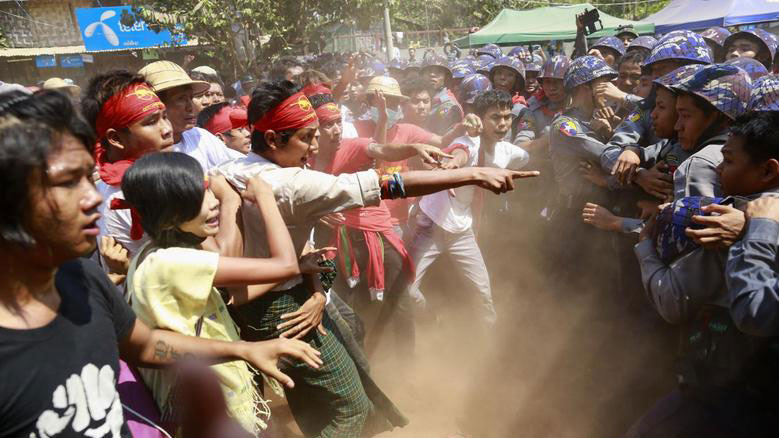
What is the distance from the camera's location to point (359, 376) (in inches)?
107

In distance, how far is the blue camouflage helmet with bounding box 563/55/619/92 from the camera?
413cm

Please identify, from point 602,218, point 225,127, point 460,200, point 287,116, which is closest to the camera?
point 287,116

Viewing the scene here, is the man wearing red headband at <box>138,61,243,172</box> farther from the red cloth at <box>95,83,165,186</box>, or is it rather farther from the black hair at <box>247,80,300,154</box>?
the black hair at <box>247,80,300,154</box>

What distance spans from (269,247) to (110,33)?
24.8m

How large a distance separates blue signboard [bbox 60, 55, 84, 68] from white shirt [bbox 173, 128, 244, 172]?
82.0ft

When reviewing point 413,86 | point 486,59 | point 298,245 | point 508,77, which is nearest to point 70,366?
point 298,245

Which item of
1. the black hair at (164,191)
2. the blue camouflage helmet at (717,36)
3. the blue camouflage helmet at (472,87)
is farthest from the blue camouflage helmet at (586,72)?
the black hair at (164,191)

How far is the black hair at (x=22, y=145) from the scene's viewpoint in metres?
1.18

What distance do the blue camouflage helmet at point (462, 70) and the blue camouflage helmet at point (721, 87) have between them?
17.5 feet

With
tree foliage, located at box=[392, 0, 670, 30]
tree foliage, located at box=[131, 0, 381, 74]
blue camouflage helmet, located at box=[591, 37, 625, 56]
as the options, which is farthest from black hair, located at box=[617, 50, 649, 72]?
tree foliage, located at box=[392, 0, 670, 30]

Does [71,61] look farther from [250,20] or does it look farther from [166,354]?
[166,354]

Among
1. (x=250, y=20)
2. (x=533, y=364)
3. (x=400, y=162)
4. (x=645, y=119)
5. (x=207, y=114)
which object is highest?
(x=250, y=20)

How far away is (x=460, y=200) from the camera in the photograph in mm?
4285

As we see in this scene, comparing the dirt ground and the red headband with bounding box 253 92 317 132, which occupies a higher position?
the red headband with bounding box 253 92 317 132
